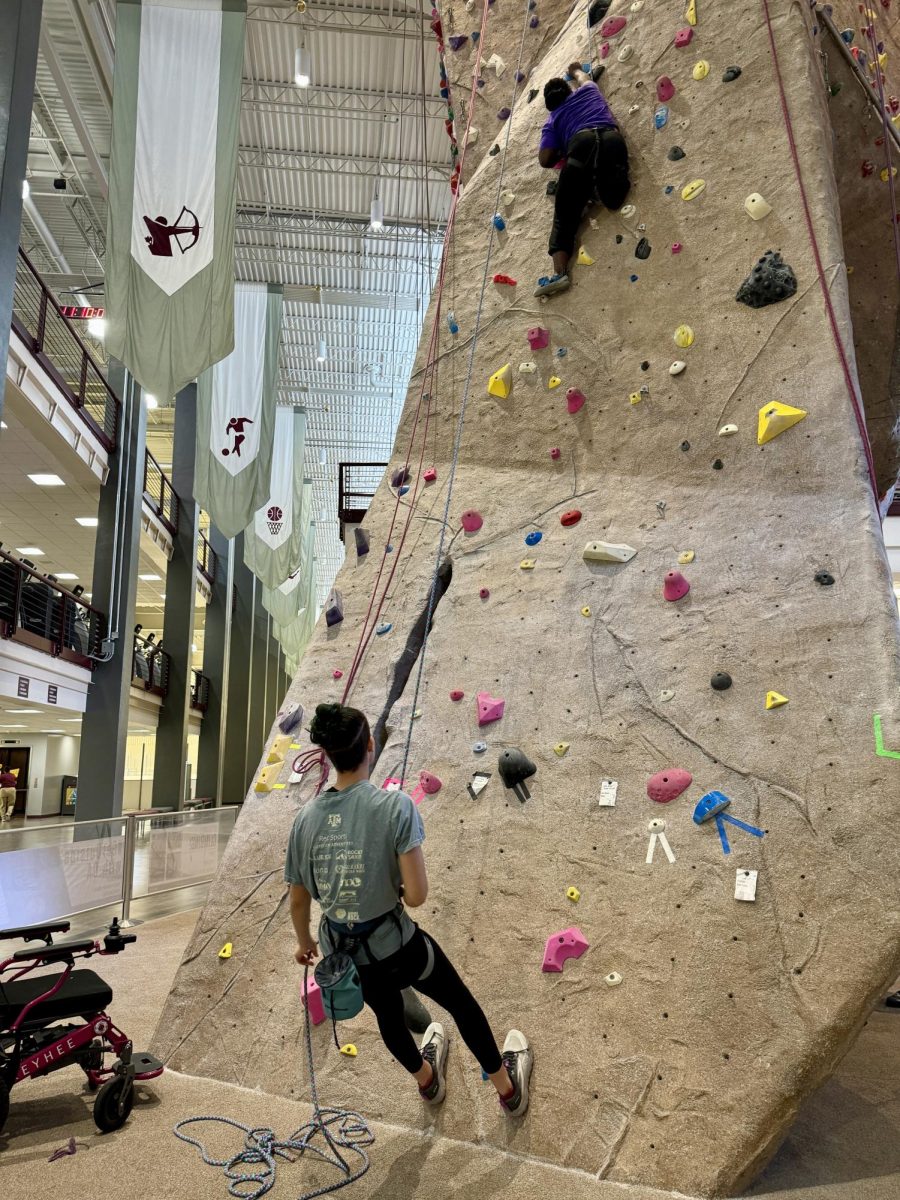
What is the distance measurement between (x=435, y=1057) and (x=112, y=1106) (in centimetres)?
100

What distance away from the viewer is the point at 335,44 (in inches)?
418

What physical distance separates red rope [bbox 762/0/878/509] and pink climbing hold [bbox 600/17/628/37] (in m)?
0.69

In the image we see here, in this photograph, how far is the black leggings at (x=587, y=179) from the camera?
3.78 m

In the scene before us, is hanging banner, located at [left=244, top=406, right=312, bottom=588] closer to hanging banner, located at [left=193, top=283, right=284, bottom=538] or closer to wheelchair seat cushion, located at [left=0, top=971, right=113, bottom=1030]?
hanging banner, located at [left=193, top=283, right=284, bottom=538]

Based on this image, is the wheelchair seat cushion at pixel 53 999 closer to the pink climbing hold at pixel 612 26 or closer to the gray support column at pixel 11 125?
the pink climbing hold at pixel 612 26

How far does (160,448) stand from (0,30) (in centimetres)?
1615

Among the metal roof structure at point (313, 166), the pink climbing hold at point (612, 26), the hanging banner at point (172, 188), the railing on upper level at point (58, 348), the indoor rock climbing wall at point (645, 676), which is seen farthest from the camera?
the metal roof structure at point (313, 166)

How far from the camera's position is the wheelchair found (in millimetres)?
2660

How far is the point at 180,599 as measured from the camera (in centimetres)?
1562

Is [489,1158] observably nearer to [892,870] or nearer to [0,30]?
[892,870]

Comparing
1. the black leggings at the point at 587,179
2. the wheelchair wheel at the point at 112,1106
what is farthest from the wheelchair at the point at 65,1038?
the black leggings at the point at 587,179

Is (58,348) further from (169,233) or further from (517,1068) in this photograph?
(517,1068)

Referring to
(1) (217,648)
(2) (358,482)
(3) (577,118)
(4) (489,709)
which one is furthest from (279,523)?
(4) (489,709)

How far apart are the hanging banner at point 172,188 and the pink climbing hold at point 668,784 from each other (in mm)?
4622
